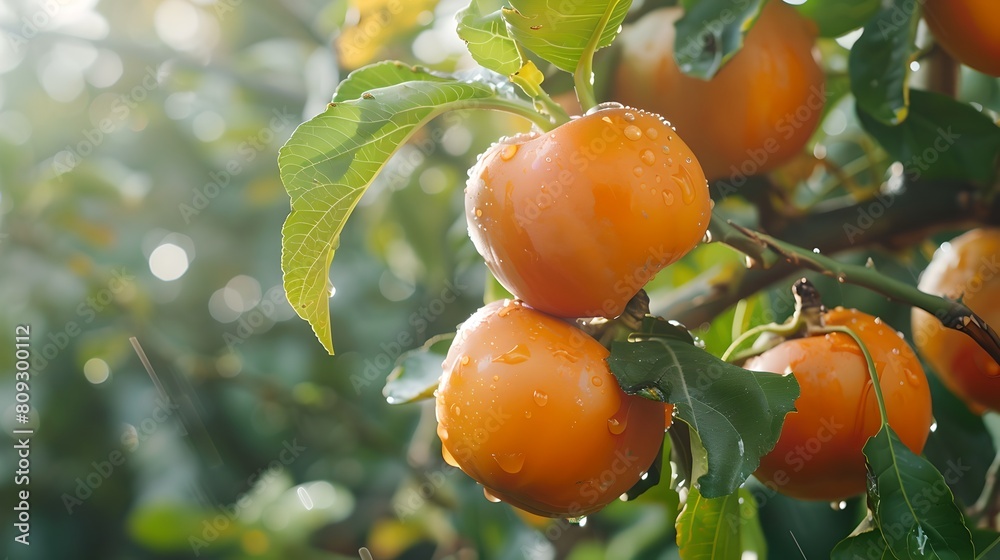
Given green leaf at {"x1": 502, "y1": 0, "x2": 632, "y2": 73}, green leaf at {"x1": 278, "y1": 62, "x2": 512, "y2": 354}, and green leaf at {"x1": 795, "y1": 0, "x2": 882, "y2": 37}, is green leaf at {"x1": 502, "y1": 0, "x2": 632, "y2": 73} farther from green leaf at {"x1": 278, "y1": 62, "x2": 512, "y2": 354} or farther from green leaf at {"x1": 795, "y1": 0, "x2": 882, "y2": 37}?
green leaf at {"x1": 795, "y1": 0, "x2": 882, "y2": 37}

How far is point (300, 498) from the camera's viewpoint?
1665mm

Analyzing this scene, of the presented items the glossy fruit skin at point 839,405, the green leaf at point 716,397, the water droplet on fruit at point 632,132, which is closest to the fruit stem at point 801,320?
the glossy fruit skin at point 839,405

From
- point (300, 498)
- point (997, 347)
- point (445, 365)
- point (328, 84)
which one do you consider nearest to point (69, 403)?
point (300, 498)

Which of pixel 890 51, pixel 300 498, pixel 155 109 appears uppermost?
pixel 890 51

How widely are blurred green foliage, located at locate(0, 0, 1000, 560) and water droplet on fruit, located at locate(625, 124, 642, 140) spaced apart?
0.74m

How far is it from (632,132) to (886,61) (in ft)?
1.20

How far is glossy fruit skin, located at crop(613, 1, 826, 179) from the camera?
0.79 metres

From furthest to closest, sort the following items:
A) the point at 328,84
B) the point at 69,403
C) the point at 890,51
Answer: the point at 69,403
the point at 328,84
the point at 890,51

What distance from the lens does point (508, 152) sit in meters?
0.61

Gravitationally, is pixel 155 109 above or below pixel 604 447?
below

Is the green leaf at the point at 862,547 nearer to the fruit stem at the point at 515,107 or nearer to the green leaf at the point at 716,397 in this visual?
the green leaf at the point at 716,397

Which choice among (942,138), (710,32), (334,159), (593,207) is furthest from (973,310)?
(334,159)

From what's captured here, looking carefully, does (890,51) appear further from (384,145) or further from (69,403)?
(69,403)

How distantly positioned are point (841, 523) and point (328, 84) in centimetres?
86
